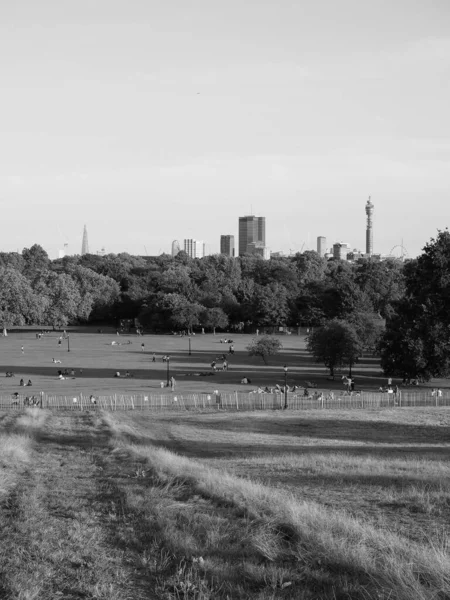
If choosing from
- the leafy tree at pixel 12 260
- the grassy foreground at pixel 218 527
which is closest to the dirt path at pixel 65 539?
the grassy foreground at pixel 218 527

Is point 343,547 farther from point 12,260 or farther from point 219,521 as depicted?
point 12,260

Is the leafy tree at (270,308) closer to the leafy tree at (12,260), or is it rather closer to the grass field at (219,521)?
the leafy tree at (12,260)

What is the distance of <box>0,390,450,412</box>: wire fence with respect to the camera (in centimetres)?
4384

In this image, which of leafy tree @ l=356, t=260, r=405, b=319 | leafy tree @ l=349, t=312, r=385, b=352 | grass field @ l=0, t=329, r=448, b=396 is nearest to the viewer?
grass field @ l=0, t=329, r=448, b=396

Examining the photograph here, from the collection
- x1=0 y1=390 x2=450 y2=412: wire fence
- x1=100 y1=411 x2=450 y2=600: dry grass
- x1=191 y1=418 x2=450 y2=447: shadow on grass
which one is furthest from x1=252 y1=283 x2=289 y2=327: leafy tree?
x1=100 y1=411 x2=450 y2=600: dry grass

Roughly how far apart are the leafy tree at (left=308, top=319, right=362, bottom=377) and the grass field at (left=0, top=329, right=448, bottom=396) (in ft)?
6.46

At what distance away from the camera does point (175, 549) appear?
367 inches

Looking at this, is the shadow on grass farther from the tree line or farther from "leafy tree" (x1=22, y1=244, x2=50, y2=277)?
"leafy tree" (x1=22, y1=244, x2=50, y2=277)

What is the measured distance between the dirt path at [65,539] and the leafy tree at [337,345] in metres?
45.7

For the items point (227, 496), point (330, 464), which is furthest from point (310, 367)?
point (227, 496)

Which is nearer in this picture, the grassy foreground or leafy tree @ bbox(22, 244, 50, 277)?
the grassy foreground

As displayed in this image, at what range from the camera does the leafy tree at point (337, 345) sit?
61000mm

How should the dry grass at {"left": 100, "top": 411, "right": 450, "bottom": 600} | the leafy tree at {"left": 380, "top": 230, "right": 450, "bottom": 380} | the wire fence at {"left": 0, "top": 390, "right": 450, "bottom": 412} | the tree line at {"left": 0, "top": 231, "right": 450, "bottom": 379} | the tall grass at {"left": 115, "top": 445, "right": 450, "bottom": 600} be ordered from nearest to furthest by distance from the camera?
the tall grass at {"left": 115, "top": 445, "right": 450, "bottom": 600} < the dry grass at {"left": 100, "top": 411, "right": 450, "bottom": 600} < the wire fence at {"left": 0, "top": 390, "right": 450, "bottom": 412} < the leafy tree at {"left": 380, "top": 230, "right": 450, "bottom": 380} < the tree line at {"left": 0, "top": 231, "right": 450, "bottom": 379}

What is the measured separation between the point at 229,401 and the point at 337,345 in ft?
60.1
